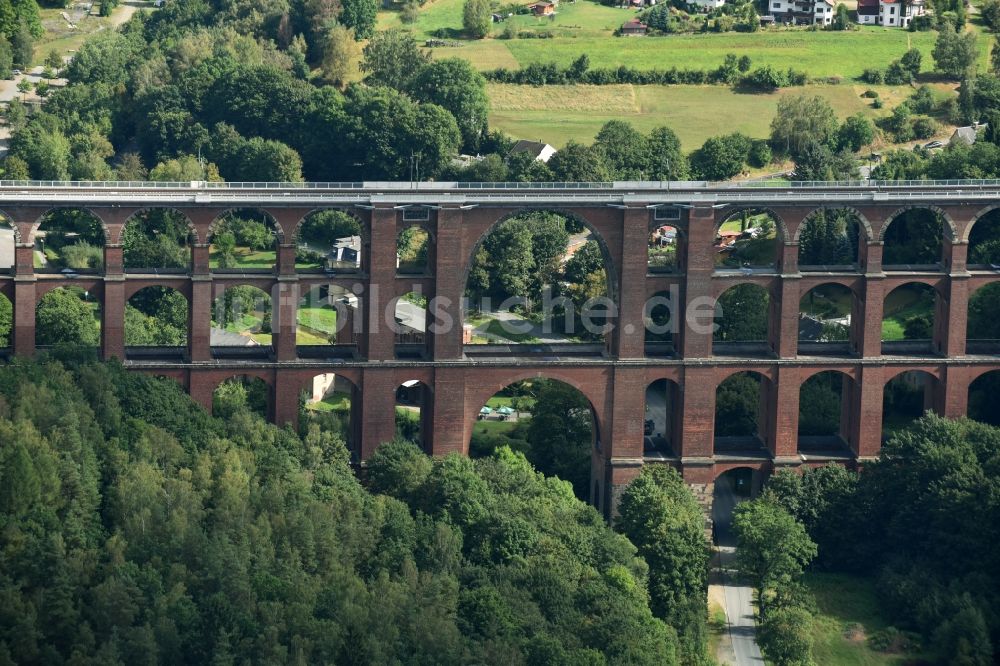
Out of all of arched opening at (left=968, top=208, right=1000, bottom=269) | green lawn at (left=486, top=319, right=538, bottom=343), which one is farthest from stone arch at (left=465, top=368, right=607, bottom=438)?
green lawn at (left=486, top=319, right=538, bottom=343)

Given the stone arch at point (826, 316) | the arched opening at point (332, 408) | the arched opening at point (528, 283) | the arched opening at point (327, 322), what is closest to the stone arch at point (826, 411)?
the stone arch at point (826, 316)

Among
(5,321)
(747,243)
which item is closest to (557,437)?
(5,321)

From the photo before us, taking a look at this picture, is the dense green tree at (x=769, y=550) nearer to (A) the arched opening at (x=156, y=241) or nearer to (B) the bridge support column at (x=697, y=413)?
(B) the bridge support column at (x=697, y=413)

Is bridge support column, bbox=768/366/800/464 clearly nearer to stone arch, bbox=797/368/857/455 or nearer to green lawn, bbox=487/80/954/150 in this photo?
stone arch, bbox=797/368/857/455

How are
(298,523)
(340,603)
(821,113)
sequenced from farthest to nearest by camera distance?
1. (821,113)
2. (298,523)
3. (340,603)

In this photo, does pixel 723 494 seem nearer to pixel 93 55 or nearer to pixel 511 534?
pixel 511 534

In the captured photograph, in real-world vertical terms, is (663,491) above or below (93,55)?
below

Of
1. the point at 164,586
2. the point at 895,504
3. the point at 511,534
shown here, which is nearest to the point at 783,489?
the point at 895,504
